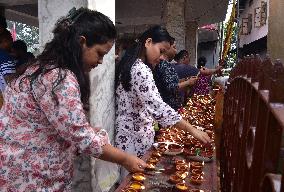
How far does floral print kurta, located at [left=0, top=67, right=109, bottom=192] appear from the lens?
1.75 meters

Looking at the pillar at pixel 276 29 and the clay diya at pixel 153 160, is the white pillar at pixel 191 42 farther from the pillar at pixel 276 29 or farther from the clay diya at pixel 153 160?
the clay diya at pixel 153 160

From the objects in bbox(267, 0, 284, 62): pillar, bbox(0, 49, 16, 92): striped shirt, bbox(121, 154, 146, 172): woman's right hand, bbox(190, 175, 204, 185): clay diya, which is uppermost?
bbox(267, 0, 284, 62): pillar

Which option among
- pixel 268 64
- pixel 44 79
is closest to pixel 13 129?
pixel 44 79

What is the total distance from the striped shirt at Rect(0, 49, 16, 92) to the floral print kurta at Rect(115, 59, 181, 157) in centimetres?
110

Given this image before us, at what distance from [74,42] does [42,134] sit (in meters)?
0.48

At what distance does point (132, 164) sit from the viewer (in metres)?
2.04

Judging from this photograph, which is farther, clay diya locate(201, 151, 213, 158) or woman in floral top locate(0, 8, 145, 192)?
clay diya locate(201, 151, 213, 158)

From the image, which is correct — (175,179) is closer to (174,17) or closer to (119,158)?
(119,158)

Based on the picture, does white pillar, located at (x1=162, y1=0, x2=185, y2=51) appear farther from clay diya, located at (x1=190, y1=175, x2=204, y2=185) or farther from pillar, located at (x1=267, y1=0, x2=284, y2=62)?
clay diya, located at (x1=190, y1=175, x2=204, y2=185)

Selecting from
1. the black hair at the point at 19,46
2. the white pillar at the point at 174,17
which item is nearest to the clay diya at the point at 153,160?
the black hair at the point at 19,46

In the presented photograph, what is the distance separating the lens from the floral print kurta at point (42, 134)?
1752 millimetres

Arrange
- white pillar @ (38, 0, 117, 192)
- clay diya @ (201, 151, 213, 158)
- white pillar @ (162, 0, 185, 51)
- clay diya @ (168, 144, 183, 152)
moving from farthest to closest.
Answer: white pillar @ (162, 0, 185, 51)
white pillar @ (38, 0, 117, 192)
clay diya @ (168, 144, 183, 152)
clay diya @ (201, 151, 213, 158)

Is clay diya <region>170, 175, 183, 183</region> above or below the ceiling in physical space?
below

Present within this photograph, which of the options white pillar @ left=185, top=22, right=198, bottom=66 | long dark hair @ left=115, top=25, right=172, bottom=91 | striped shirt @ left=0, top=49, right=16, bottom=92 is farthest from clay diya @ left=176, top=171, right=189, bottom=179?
white pillar @ left=185, top=22, right=198, bottom=66
